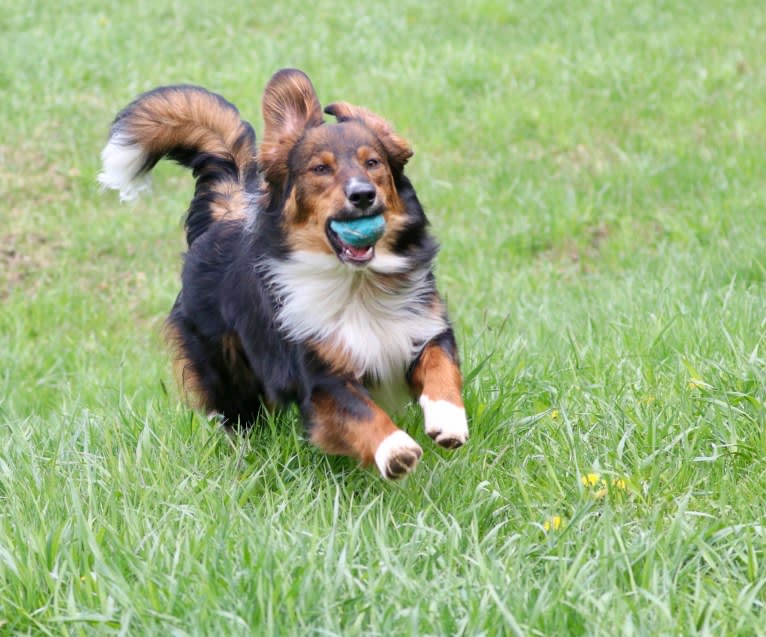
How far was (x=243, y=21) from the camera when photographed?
11055 mm

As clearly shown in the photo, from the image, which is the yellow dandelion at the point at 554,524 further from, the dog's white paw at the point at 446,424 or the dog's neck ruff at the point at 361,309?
the dog's neck ruff at the point at 361,309

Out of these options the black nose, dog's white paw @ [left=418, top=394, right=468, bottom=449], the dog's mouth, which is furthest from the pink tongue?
dog's white paw @ [left=418, top=394, right=468, bottom=449]

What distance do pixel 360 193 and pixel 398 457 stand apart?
2.86ft

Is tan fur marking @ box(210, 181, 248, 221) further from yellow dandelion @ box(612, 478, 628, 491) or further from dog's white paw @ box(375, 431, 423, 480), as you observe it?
yellow dandelion @ box(612, 478, 628, 491)

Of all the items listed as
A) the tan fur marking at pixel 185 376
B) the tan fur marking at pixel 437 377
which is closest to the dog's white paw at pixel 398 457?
the tan fur marking at pixel 437 377

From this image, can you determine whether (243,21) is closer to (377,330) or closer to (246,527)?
(377,330)

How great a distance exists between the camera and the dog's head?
3623 millimetres

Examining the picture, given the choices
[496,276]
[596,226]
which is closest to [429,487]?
[496,276]

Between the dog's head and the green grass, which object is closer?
the green grass

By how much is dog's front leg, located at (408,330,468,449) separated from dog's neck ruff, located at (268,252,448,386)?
50 millimetres

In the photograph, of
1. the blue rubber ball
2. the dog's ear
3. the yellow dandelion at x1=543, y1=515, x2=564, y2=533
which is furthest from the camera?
the dog's ear

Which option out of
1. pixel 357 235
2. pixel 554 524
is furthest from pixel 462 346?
pixel 554 524

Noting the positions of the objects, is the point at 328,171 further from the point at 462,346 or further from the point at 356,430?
the point at 462,346

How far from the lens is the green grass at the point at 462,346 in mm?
2680
